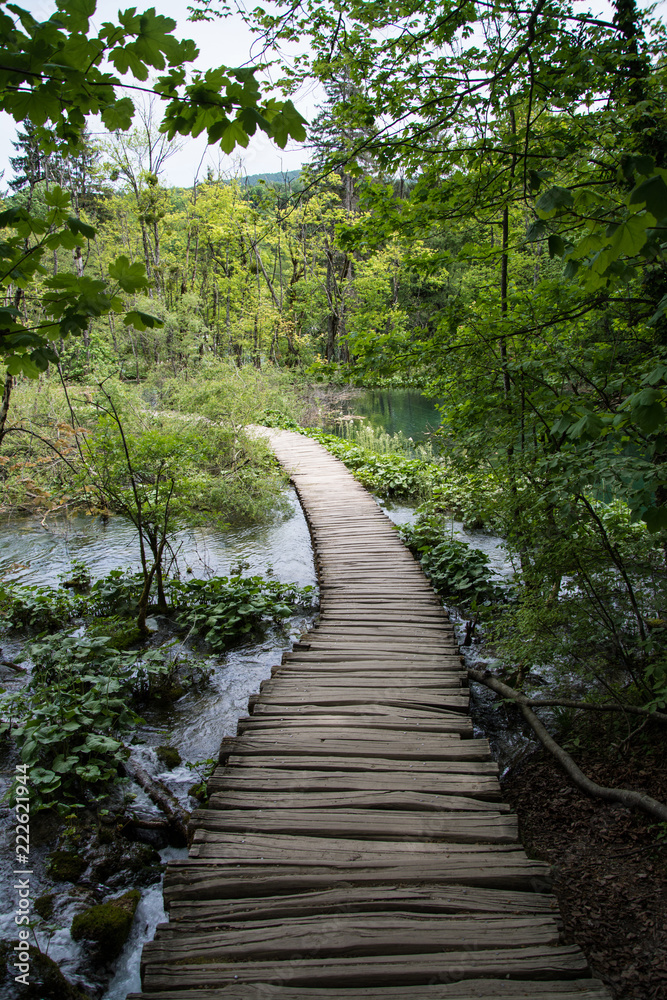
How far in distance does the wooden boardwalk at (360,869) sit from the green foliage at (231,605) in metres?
1.93

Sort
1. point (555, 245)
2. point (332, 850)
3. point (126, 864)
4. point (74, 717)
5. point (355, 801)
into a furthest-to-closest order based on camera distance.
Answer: point (74, 717), point (126, 864), point (355, 801), point (332, 850), point (555, 245)

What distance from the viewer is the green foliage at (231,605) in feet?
18.6

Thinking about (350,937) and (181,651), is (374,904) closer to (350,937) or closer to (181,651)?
(350,937)

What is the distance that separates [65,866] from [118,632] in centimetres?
263

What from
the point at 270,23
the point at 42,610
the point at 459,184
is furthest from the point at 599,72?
the point at 42,610

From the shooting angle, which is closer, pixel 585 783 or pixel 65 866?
pixel 65 866

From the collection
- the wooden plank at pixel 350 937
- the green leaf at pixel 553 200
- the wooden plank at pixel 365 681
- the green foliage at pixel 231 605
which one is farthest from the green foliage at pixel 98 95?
the green foliage at pixel 231 605

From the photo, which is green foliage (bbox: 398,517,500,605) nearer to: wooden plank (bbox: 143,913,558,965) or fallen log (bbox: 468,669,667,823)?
fallen log (bbox: 468,669,667,823)

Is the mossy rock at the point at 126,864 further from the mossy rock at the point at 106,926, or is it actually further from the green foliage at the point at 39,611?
the green foliage at the point at 39,611

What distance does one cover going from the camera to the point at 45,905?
2.63 m

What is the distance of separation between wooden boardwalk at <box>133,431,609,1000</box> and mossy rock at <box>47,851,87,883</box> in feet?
3.01

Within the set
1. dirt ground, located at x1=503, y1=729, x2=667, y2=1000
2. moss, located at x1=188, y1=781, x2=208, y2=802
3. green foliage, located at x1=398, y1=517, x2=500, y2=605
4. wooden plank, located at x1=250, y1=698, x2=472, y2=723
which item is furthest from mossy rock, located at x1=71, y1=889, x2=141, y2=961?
green foliage, located at x1=398, y1=517, x2=500, y2=605

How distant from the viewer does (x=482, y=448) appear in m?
4.09

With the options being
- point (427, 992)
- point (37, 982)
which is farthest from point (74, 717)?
point (427, 992)
